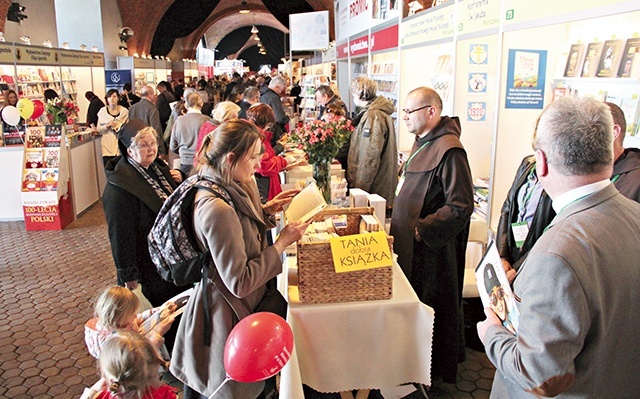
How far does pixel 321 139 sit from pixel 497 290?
2.05 metres

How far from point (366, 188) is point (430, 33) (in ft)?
4.90

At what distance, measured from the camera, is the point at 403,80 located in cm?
564

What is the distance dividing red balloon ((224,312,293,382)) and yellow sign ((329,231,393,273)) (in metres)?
0.50

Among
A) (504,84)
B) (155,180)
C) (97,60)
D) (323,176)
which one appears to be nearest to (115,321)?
(155,180)

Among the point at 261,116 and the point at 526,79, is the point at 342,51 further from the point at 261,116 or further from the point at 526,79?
the point at 526,79

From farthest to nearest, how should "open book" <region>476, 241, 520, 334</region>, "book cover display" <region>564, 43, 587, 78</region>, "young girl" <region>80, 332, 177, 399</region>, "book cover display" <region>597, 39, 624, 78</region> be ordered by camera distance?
"book cover display" <region>564, 43, 587, 78</region>, "book cover display" <region>597, 39, 624, 78</region>, "young girl" <region>80, 332, 177, 399</region>, "open book" <region>476, 241, 520, 334</region>

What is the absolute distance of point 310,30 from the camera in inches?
431

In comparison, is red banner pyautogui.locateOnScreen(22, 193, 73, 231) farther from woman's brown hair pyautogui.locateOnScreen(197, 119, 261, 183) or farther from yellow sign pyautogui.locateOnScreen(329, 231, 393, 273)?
yellow sign pyautogui.locateOnScreen(329, 231, 393, 273)

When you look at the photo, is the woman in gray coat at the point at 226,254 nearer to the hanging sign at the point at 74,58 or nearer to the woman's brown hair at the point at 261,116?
the woman's brown hair at the point at 261,116

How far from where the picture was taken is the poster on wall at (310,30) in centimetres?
1084

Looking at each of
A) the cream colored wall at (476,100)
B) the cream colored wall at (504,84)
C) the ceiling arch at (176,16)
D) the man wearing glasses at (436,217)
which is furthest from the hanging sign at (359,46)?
the ceiling arch at (176,16)

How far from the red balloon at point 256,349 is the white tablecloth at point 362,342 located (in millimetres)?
537

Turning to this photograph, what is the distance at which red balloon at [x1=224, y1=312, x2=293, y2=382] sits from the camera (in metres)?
1.48

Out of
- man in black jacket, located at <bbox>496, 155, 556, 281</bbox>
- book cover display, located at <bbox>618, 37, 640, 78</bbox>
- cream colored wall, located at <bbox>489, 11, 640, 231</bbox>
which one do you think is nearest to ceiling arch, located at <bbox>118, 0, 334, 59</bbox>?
cream colored wall, located at <bbox>489, 11, 640, 231</bbox>
